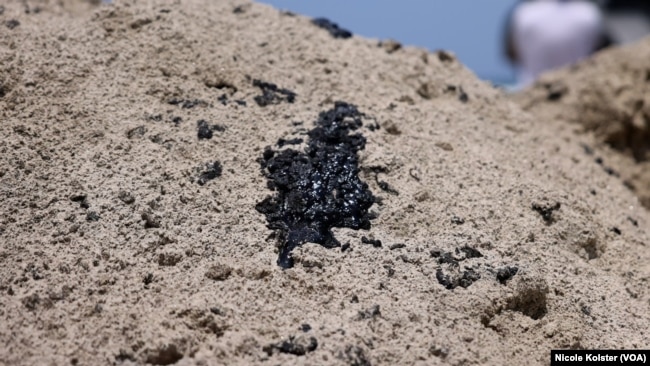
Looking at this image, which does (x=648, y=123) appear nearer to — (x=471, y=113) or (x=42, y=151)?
(x=471, y=113)

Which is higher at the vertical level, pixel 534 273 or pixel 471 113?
pixel 471 113

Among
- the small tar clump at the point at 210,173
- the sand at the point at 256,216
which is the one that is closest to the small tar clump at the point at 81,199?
the sand at the point at 256,216

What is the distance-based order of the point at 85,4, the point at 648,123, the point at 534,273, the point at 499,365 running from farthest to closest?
1. the point at 648,123
2. the point at 85,4
3. the point at 534,273
4. the point at 499,365

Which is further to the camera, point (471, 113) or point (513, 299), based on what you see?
point (471, 113)

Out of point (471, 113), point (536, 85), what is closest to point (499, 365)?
point (471, 113)

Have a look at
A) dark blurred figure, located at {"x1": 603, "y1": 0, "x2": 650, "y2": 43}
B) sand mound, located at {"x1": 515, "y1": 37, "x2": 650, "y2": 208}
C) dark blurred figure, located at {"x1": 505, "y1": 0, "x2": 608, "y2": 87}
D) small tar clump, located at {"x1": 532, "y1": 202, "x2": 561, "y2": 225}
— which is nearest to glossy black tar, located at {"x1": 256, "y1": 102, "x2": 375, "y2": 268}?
small tar clump, located at {"x1": 532, "y1": 202, "x2": 561, "y2": 225}

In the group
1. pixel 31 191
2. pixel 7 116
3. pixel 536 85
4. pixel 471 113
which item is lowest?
pixel 31 191
